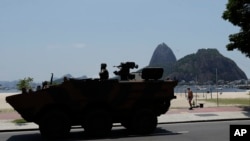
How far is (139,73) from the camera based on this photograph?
57.5ft

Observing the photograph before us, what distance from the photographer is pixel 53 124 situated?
15414 mm

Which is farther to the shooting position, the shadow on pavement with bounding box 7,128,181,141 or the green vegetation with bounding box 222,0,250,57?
the green vegetation with bounding box 222,0,250,57

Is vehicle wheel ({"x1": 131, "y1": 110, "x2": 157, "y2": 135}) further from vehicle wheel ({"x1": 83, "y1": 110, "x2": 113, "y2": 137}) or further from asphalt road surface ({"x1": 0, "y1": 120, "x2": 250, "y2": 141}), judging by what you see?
vehicle wheel ({"x1": 83, "y1": 110, "x2": 113, "y2": 137})

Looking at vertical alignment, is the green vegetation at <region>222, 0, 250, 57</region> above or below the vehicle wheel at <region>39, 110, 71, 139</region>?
above

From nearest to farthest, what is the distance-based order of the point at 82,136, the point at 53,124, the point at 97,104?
the point at 53,124 < the point at 97,104 < the point at 82,136

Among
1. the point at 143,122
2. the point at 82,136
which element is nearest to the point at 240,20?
the point at 143,122

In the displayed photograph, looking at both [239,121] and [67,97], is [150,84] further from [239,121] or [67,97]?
[239,121]

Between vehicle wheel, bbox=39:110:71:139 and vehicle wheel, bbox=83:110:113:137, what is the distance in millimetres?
783

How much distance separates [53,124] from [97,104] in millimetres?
1848

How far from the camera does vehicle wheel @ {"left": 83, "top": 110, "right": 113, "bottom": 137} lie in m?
15.7

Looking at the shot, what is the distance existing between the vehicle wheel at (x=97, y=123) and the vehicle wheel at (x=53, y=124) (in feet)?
2.57

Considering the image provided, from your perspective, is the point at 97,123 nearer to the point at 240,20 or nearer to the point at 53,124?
the point at 53,124

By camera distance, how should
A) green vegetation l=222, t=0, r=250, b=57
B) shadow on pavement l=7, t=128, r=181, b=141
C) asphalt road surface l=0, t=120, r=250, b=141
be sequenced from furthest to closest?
green vegetation l=222, t=0, r=250, b=57 → shadow on pavement l=7, t=128, r=181, b=141 → asphalt road surface l=0, t=120, r=250, b=141

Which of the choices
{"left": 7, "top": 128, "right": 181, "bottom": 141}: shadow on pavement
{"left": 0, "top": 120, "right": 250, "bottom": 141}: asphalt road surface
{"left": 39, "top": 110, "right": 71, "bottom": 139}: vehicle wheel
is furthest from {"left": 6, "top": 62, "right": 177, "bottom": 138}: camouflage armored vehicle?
{"left": 0, "top": 120, "right": 250, "bottom": 141}: asphalt road surface
